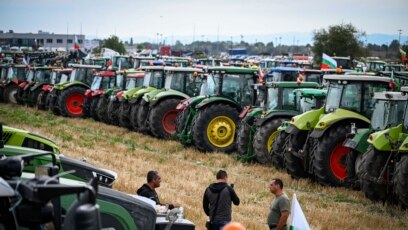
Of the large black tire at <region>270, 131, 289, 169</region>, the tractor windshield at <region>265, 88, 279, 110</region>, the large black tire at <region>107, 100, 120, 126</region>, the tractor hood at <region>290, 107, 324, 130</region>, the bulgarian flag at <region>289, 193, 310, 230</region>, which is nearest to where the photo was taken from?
the bulgarian flag at <region>289, 193, 310, 230</region>

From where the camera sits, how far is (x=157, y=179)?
9.04 meters

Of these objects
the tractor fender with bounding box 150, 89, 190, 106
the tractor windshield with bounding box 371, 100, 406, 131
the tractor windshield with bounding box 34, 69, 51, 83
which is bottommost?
the tractor windshield with bounding box 34, 69, 51, 83

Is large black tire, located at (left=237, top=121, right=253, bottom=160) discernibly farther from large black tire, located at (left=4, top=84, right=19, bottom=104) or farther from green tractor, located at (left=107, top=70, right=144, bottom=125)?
large black tire, located at (left=4, top=84, right=19, bottom=104)

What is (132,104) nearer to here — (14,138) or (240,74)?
(240,74)

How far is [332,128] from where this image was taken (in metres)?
14.0

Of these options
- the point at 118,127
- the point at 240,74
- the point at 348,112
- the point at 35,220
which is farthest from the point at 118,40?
the point at 35,220

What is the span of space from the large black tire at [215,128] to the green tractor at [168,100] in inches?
110

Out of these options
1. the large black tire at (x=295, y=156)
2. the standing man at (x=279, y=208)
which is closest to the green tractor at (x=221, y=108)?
the large black tire at (x=295, y=156)

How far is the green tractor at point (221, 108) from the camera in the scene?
18.9 m

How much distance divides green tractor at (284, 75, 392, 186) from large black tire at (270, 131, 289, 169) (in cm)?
49

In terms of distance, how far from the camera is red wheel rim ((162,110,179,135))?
22.2 meters

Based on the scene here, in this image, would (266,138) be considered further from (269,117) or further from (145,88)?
(145,88)

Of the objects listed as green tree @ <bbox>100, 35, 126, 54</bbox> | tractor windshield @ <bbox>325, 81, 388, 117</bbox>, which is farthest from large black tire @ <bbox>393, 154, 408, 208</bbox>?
green tree @ <bbox>100, 35, 126, 54</bbox>

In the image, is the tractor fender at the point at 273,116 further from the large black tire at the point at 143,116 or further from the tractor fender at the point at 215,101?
the large black tire at the point at 143,116
